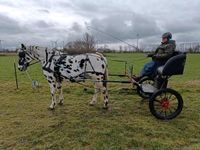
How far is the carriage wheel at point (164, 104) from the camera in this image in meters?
6.38

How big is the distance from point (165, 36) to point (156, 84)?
1200 mm

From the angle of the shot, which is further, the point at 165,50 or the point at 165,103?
the point at 165,50

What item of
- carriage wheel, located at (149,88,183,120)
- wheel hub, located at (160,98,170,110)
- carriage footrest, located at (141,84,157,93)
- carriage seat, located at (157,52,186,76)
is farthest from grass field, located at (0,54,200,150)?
carriage seat, located at (157,52,186,76)

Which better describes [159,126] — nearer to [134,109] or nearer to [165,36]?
[134,109]

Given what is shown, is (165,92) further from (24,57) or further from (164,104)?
(24,57)

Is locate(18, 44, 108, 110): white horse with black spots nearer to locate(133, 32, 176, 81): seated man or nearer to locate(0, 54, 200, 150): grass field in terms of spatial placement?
locate(0, 54, 200, 150): grass field

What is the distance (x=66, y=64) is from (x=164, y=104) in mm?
2668

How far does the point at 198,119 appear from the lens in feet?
21.3

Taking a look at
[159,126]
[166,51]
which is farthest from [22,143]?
[166,51]

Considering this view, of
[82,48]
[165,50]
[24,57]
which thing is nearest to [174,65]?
[165,50]

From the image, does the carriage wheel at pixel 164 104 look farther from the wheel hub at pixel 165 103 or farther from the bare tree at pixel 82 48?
the bare tree at pixel 82 48

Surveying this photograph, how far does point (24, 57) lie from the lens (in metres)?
7.54

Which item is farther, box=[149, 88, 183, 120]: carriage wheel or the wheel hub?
the wheel hub

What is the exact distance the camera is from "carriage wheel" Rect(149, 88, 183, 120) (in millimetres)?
6375
